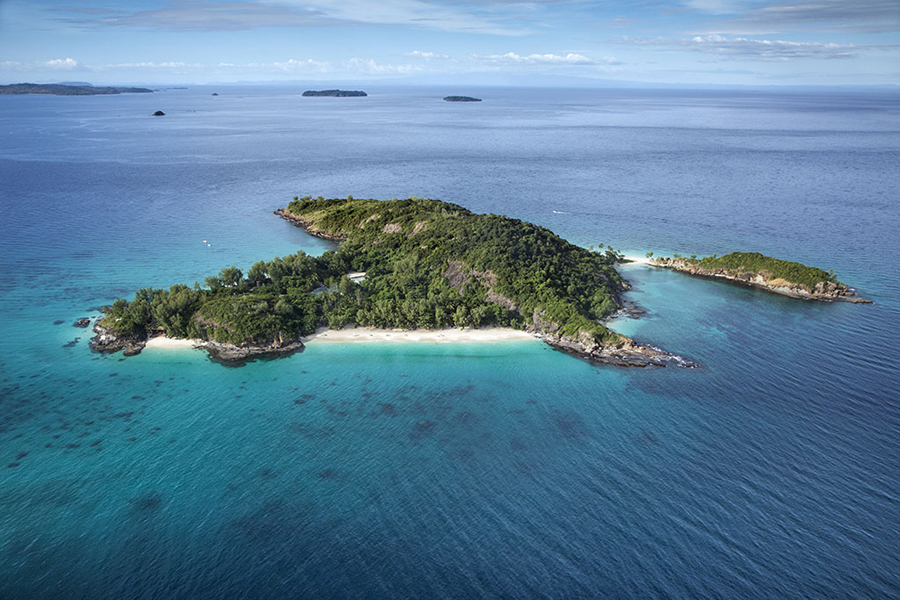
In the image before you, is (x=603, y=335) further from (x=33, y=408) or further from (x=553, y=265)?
(x=33, y=408)

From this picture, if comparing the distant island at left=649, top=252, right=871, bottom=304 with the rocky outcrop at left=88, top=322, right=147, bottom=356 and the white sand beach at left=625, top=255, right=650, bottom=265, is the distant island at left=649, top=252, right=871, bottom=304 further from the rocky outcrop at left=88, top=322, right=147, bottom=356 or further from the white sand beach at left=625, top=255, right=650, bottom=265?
the rocky outcrop at left=88, top=322, right=147, bottom=356

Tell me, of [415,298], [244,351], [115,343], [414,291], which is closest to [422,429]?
[415,298]

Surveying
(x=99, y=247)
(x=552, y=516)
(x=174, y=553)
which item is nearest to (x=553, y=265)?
(x=552, y=516)

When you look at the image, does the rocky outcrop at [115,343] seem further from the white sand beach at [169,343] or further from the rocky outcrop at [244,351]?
the rocky outcrop at [244,351]

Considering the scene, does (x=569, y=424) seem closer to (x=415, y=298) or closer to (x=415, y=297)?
(x=415, y=298)

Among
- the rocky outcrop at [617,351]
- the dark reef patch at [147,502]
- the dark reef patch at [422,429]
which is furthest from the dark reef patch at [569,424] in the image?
the dark reef patch at [147,502]

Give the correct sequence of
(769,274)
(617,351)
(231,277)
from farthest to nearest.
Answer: (769,274) < (231,277) < (617,351)

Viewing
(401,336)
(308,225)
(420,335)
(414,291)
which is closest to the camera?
(401,336)
